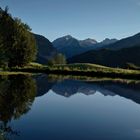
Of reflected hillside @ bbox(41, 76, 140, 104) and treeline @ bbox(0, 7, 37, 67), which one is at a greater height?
treeline @ bbox(0, 7, 37, 67)

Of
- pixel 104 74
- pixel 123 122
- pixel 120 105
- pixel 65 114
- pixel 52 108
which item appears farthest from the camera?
pixel 104 74

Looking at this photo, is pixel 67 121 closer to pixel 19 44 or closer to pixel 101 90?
pixel 101 90

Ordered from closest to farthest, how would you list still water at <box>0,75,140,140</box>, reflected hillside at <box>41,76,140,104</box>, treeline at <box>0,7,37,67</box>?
still water at <box>0,75,140,140</box>
reflected hillside at <box>41,76,140,104</box>
treeline at <box>0,7,37,67</box>

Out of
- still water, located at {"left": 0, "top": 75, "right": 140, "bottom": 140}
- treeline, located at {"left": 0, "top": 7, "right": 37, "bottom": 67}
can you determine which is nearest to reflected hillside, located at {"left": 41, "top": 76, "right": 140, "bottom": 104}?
still water, located at {"left": 0, "top": 75, "right": 140, "bottom": 140}

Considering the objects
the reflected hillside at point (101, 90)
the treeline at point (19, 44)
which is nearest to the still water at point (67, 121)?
the reflected hillside at point (101, 90)

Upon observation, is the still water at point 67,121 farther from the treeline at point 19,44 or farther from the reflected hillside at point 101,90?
the treeline at point 19,44

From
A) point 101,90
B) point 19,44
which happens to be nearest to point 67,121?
point 101,90

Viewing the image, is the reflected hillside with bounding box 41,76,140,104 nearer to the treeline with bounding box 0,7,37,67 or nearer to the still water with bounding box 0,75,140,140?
the still water with bounding box 0,75,140,140

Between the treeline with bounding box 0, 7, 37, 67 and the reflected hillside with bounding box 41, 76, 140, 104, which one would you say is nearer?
the reflected hillside with bounding box 41, 76, 140, 104

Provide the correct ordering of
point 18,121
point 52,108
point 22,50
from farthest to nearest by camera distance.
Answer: point 22,50 < point 52,108 < point 18,121

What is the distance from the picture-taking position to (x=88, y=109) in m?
33.8

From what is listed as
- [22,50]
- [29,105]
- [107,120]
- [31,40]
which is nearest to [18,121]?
[107,120]

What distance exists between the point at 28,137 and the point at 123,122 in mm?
8608

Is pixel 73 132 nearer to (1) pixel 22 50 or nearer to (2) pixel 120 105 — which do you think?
(2) pixel 120 105
